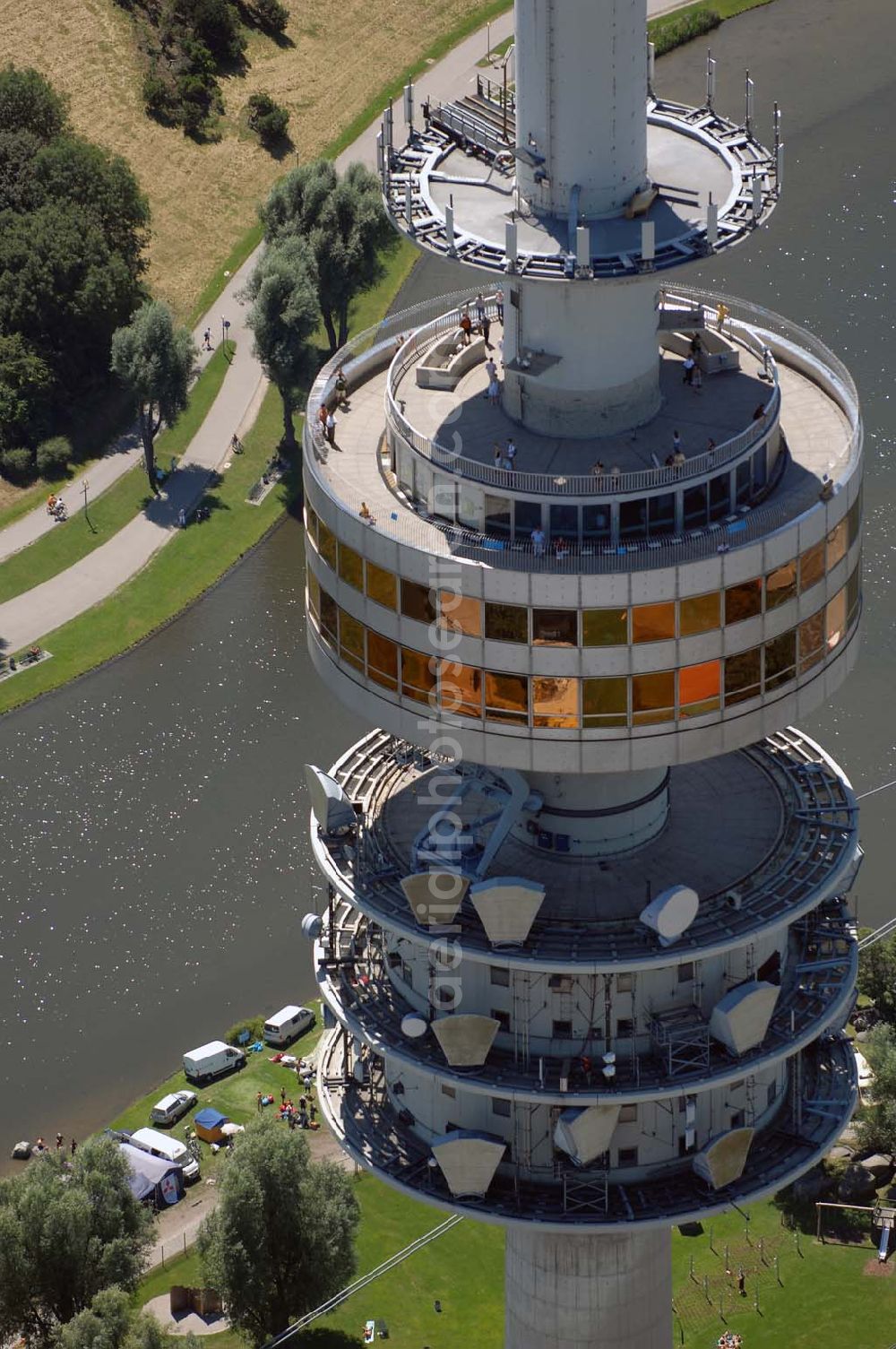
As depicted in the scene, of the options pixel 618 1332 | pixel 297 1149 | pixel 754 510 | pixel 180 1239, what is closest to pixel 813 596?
pixel 754 510

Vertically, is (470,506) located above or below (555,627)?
above

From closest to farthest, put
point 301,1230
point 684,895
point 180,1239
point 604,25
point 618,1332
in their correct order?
point 604,25
point 684,895
point 618,1332
point 301,1230
point 180,1239

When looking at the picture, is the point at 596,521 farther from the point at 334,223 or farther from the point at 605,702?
the point at 334,223

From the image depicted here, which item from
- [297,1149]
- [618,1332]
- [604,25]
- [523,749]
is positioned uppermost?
[604,25]

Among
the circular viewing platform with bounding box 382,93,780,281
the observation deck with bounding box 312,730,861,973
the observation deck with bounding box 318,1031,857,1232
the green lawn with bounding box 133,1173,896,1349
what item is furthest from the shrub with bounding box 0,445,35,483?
the circular viewing platform with bounding box 382,93,780,281

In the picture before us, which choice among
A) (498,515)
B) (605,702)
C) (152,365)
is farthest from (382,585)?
(152,365)

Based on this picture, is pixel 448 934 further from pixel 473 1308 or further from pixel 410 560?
pixel 473 1308

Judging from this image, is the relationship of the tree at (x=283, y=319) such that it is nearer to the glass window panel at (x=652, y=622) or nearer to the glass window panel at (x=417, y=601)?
the glass window panel at (x=417, y=601)
